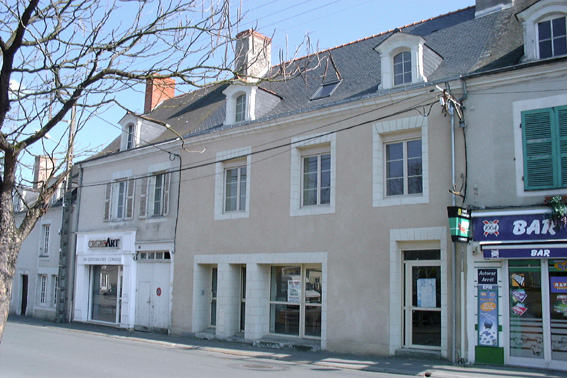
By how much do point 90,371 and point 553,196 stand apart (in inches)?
366

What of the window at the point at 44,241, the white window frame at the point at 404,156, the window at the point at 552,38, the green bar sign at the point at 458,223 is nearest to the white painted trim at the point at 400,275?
the green bar sign at the point at 458,223

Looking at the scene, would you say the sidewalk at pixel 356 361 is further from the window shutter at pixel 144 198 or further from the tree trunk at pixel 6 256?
the tree trunk at pixel 6 256

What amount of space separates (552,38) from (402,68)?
11.1 ft

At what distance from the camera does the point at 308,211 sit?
14.3 metres

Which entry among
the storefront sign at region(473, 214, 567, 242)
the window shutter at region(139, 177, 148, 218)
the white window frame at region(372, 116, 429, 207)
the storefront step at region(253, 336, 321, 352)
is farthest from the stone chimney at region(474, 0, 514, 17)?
the window shutter at region(139, 177, 148, 218)

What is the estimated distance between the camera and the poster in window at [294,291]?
1479 centimetres

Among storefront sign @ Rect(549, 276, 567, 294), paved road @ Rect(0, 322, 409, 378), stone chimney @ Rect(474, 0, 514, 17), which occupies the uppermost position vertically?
stone chimney @ Rect(474, 0, 514, 17)

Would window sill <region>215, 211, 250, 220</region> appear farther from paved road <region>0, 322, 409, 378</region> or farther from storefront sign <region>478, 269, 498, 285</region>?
storefront sign <region>478, 269, 498, 285</region>

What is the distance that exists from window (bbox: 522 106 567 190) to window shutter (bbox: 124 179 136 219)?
1352 centimetres

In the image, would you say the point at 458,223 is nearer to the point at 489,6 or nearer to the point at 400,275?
the point at 400,275

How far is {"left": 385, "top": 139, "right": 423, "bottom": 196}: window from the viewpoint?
12.8m

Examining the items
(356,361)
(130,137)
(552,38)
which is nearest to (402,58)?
(552,38)

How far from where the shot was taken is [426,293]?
12.3m

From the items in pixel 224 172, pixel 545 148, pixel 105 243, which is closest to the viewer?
pixel 545 148
